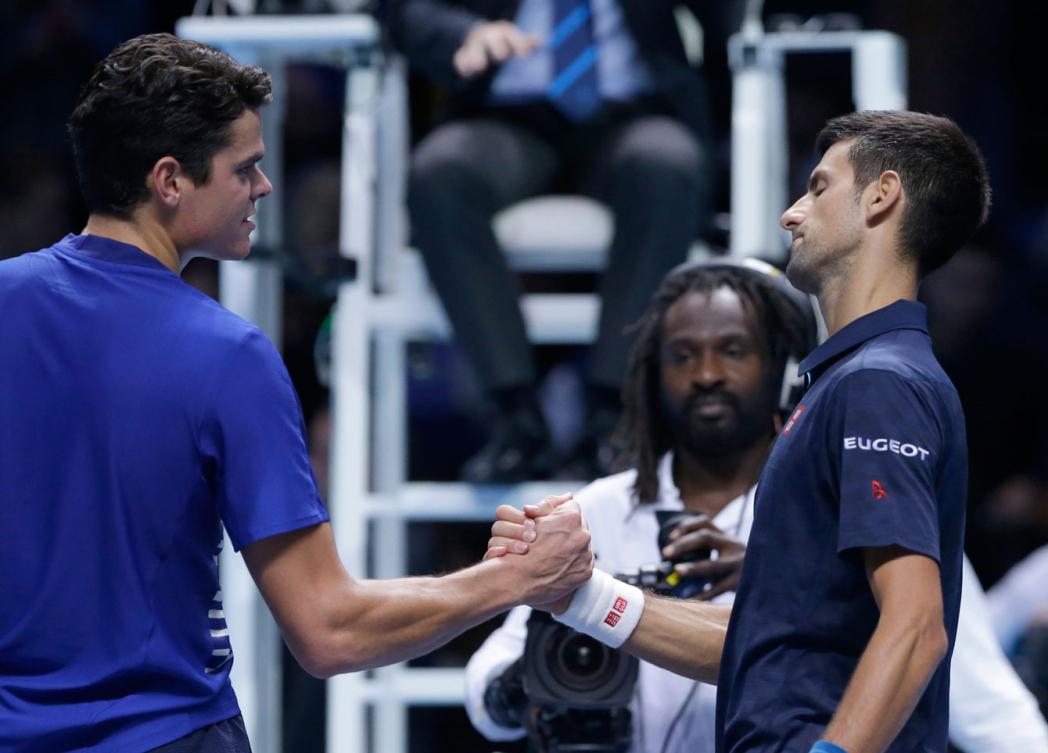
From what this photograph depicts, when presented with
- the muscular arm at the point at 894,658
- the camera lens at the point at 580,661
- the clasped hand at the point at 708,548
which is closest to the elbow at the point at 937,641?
the muscular arm at the point at 894,658

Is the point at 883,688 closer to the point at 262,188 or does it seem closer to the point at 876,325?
the point at 876,325

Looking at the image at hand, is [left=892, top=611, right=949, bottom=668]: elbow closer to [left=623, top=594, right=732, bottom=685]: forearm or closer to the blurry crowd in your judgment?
[left=623, top=594, right=732, bottom=685]: forearm

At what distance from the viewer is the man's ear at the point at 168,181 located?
2.18 m

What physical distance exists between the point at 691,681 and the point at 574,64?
4.91 feet

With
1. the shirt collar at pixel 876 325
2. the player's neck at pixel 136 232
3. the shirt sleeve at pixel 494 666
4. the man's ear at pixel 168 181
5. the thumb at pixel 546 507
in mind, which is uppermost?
the man's ear at pixel 168 181

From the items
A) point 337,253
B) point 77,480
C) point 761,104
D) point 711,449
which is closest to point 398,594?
point 77,480

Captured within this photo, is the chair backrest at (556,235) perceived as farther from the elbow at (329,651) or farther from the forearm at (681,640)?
the elbow at (329,651)

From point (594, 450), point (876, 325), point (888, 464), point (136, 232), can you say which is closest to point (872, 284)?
point (876, 325)

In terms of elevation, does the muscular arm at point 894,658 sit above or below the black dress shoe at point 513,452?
above

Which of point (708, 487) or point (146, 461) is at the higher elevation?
point (146, 461)

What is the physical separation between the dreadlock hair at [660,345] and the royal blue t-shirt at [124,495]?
99 centimetres

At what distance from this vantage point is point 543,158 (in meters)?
3.76

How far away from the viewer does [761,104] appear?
3.74 meters

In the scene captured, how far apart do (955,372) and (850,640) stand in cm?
326
